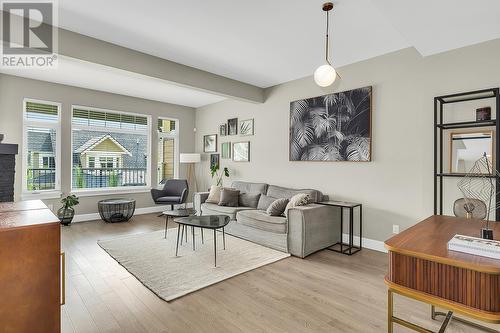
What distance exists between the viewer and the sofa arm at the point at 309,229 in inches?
139

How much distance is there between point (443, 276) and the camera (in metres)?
1.26

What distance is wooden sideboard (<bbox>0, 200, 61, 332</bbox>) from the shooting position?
51.4 inches

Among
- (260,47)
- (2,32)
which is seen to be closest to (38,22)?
(2,32)

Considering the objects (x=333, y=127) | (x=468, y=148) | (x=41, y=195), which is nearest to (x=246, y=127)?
(x=333, y=127)

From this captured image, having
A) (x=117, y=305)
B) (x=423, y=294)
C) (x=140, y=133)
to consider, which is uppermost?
(x=140, y=133)

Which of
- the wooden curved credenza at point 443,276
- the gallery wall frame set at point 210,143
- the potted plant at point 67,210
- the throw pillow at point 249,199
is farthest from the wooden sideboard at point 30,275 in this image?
the gallery wall frame set at point 210,143

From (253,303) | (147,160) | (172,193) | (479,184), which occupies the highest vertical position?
(147,160)

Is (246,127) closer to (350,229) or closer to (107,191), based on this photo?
(350,229)

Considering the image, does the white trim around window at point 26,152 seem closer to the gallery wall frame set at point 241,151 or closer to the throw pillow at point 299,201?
the gallery wall frame set at point 241,151

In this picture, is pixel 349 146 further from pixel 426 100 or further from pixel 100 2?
pixel 100 2

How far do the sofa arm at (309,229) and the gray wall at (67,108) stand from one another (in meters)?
4.16

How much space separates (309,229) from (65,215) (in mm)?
4523

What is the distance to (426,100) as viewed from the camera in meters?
3.39

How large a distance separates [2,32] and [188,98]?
3746mm
